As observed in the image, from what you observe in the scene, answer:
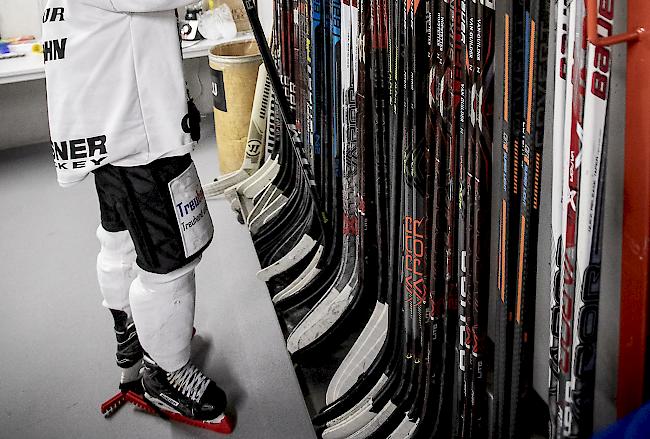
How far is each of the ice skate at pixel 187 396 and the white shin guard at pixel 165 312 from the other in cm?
6

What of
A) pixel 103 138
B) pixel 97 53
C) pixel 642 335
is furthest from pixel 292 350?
pixel 642 335

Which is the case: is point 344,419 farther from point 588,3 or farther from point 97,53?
point 588,3

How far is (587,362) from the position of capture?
108 cm

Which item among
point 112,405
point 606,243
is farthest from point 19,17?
point 606,243

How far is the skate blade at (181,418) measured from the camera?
1.84 metres

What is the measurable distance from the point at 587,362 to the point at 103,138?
44.5 inches

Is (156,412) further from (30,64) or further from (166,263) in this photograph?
(30,64)

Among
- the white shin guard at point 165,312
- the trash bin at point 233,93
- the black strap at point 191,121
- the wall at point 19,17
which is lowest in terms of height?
the white shin guard at point 165,312

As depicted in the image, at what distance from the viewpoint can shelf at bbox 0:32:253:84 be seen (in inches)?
147

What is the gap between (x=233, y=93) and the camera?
3.11 metres

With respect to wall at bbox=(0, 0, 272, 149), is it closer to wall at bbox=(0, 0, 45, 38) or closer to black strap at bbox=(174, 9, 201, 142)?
wall at bbox=(0, 0, 45, 38)

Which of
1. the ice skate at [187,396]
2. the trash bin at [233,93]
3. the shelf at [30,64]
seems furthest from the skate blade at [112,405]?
the shelf at [30,64]

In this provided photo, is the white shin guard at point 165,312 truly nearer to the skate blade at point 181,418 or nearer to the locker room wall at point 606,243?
the skate blade at point 181,418

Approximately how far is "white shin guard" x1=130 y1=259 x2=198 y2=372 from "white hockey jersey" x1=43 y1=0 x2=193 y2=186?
0.31m
